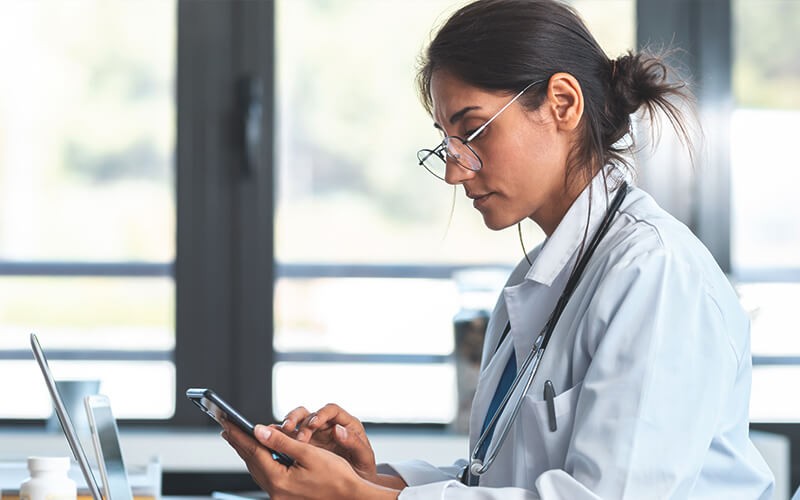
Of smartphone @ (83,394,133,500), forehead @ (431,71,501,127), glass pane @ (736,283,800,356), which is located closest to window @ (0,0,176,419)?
smartphone @ (83,394,133,500)

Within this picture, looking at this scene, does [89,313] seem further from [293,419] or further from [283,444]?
[283,444]

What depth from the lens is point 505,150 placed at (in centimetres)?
147

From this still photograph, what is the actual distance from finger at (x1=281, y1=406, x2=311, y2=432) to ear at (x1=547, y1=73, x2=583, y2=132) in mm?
598

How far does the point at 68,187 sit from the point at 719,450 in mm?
2007

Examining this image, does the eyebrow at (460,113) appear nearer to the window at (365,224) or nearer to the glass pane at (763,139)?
the window at (365,224)

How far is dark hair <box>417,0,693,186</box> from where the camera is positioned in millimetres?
1433

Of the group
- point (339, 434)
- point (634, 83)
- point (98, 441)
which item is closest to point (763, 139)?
point (634, 83)

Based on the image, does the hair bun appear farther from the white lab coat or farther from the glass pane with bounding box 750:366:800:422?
the glass pane with bounding box 750:366:800:422

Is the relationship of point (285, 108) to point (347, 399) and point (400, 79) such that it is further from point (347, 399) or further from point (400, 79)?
point (347, 399)

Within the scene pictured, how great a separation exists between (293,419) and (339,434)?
0.26ft

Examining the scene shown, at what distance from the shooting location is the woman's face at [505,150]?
146 centimetres

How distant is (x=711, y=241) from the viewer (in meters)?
2.84

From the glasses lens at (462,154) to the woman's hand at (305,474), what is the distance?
1.49 ft

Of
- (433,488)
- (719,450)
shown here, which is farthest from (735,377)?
(433,488)
